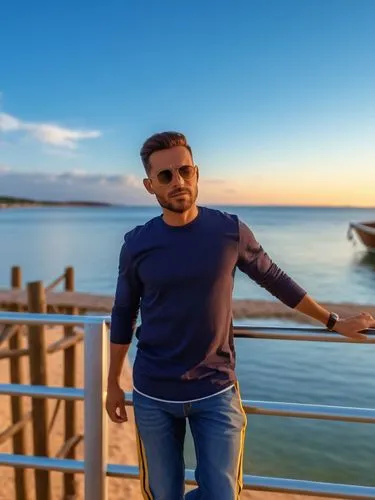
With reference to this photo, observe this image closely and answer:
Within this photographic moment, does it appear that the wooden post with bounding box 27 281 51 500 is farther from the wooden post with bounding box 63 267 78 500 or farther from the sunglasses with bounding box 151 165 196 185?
the sunglasses with bounding box 151 165 196 185

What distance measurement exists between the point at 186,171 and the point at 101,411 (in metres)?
1.18

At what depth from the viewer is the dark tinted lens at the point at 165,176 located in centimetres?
201

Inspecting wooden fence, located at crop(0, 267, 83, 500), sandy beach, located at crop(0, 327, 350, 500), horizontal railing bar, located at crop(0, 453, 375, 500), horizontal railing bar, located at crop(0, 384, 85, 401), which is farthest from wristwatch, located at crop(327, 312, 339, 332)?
sandy beach, located at crop(0, 327, 350, 500)

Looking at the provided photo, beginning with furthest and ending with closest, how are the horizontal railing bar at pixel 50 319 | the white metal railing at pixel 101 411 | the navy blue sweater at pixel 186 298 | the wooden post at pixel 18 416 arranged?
1. the wooden post at pixel 18 416
2. the horizontal railing bar at pixel 50 319
3. the white metal railing at pixel 101 411
4. the navy blue sweater at pixel 186 298

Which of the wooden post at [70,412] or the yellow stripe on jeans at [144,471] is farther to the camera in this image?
the wooden post at [70,412]

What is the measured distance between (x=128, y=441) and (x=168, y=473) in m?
7.18

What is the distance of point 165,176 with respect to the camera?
2.02 metres

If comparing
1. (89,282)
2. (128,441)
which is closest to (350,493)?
(128,441)

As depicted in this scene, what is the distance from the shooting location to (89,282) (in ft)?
113

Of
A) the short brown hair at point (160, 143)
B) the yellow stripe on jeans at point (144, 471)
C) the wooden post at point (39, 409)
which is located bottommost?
the wooden post at point (39, 409)

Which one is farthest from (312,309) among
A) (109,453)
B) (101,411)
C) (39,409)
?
(109,453)

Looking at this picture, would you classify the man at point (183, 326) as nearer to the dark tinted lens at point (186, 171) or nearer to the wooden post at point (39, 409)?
the dark tinted lens at point (186, 171)

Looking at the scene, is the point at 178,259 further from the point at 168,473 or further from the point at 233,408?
the point at 168,473

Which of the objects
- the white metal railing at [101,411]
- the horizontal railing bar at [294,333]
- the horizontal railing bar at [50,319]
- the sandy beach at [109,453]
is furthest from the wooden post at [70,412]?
the horizontal railing bar at [294,333]
